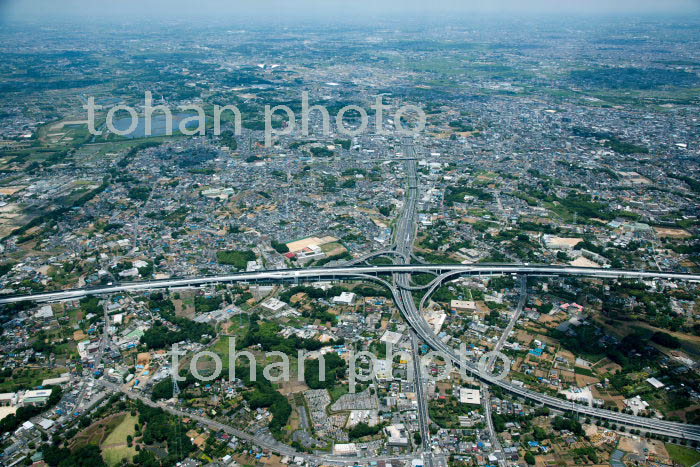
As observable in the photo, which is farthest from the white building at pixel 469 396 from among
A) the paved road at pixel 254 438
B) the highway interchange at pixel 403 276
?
the paved road at pixel 254 438

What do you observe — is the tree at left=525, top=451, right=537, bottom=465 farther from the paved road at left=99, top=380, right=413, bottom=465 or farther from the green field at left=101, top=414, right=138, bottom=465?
the green field at left=101, top=414, right=138, bottom=465

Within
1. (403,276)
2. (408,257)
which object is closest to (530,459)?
(403,276)

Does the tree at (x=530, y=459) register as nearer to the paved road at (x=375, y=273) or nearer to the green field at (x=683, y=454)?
the green field at (x=683, y=454)

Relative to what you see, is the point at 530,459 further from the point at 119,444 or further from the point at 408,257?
the point at 408,257

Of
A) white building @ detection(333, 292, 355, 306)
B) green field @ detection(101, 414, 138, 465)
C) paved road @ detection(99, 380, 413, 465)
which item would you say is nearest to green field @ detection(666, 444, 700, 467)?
paved road @ detection(99, 380, 413, 465)

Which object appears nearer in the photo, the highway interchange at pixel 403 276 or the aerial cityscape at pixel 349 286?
the aerial cityscape at pixel 349 286

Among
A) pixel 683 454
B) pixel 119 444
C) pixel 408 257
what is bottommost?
pixel 119 444

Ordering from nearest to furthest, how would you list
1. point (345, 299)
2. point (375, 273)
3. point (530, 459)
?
point (530, 459), point (345, 299), point (375, 273)
